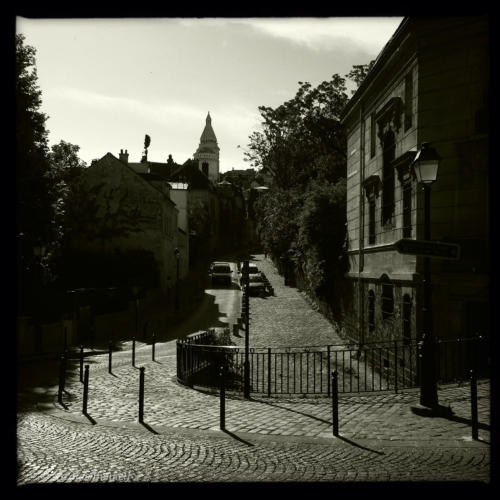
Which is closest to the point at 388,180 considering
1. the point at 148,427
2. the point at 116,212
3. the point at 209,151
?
the point at 148,427

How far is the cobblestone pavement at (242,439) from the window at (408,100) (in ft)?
23.8

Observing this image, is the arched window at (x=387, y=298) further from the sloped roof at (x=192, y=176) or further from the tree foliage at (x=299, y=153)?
the sloped roof at (x=192, y=176)

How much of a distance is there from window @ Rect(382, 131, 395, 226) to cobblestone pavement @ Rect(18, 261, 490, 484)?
734cm

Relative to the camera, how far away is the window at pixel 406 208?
14883mm

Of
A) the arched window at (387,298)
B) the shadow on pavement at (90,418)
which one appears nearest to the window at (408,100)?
the arched window at (387,298)

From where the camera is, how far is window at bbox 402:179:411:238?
586 inches

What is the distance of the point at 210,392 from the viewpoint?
1223 cm

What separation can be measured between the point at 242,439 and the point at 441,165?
333 inches

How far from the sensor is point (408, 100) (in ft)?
48.4

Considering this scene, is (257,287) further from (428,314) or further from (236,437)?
(236,437)
